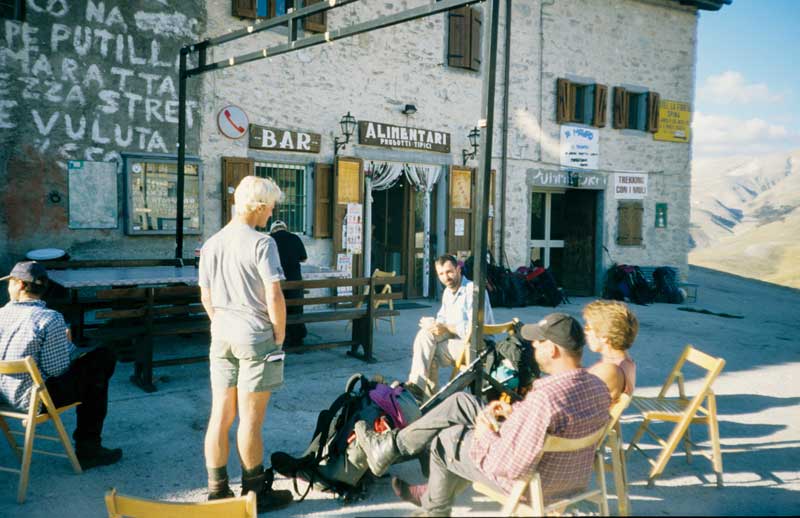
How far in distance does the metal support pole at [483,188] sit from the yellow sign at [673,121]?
469 inches

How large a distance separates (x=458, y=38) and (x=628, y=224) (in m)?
5.68

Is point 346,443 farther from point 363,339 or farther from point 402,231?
point 402,231

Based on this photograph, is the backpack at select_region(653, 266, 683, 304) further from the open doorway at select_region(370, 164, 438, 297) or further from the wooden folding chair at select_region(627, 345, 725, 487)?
the wooden folding chair at select_region(627, 345, 725, 487)

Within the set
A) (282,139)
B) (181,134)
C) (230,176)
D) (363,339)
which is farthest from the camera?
(282,139)

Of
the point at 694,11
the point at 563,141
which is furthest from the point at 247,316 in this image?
the point at 694,11

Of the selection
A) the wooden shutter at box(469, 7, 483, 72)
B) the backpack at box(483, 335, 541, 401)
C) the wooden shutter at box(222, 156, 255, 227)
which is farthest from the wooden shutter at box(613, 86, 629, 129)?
the backpack at box(483, 335, 541, 401)

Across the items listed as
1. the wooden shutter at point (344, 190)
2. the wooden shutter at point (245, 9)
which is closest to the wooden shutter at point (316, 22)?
the wooden shutter at point (245, 9)

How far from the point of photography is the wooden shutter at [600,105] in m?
Result: 13.6

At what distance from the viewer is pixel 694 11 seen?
15039 millimetres

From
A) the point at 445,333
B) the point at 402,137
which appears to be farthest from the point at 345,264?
the point at 445,333

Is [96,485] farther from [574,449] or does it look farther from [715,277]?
[715,277]

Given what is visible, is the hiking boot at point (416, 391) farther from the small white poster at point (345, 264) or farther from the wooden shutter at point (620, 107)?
the wooden shutter at point (620, 107)

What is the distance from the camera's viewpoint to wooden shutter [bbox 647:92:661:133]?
14336 mm

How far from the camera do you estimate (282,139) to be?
9953mm
